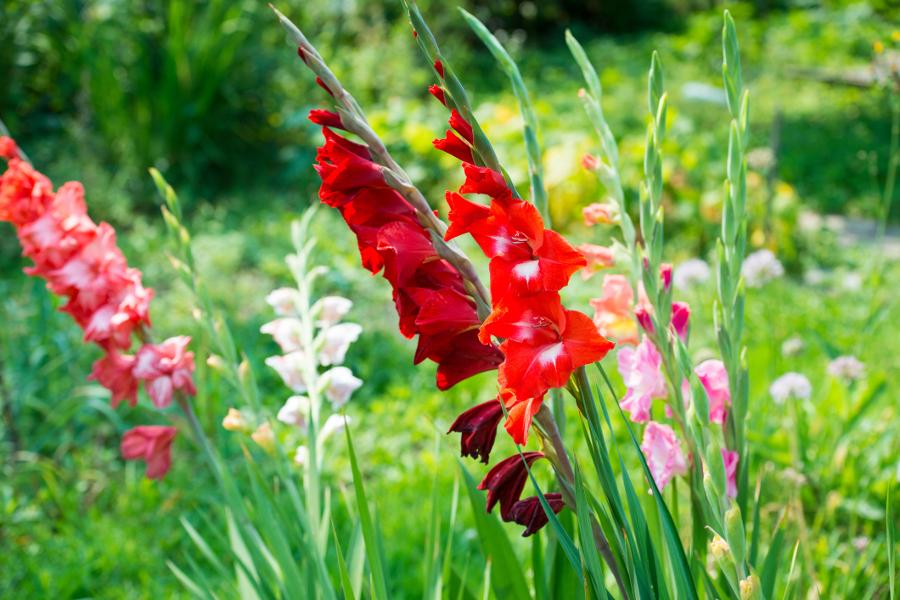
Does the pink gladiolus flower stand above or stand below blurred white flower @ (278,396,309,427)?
above

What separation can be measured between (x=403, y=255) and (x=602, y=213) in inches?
16.9

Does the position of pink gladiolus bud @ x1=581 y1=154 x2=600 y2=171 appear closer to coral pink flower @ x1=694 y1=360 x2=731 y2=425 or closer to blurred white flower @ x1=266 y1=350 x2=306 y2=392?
coral pink flower @ x1=694 y1=360 x2=731 y2=425

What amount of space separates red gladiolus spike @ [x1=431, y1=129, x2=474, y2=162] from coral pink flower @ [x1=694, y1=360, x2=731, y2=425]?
430 millimetres

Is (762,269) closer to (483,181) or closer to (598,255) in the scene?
(598,255)

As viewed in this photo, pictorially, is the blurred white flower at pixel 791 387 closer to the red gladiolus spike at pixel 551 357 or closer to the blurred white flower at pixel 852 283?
the red gladiolus spike at pixel 551 357

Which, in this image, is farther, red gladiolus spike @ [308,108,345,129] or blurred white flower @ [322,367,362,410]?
blurred white flower @ [322,367,362,410]

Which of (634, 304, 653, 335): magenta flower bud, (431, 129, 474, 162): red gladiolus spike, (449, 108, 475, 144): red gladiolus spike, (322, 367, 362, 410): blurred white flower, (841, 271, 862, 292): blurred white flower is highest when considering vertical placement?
(449, 108, 475, 144): red gladiolus spike

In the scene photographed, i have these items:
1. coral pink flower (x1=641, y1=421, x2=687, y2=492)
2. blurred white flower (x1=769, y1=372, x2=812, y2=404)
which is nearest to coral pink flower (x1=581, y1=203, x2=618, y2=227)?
coral pink flower (x1=641, y1=421, x2=687, y2=492)

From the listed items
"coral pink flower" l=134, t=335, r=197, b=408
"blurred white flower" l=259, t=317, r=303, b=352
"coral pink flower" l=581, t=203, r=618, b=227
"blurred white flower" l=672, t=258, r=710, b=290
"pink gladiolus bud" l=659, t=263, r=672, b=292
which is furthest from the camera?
"blurred white flower" l=672, t=258, r=710, b=290

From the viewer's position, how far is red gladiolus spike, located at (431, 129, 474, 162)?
0.67 metres

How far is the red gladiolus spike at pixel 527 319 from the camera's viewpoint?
65 centimetres

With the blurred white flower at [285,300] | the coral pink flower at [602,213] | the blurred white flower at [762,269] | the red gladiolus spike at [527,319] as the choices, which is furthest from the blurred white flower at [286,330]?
the blurred white flower at [762,269]

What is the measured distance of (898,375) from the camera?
281 cm

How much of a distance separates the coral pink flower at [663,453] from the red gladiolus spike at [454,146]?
41cm
